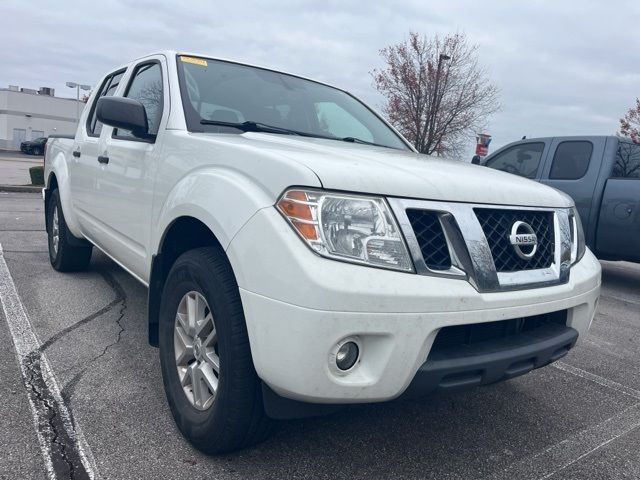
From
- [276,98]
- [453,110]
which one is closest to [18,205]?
[276,98]

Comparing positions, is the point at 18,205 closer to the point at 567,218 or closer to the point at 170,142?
the point at 170,142

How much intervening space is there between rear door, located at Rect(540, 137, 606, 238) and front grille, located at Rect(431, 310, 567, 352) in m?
4.64

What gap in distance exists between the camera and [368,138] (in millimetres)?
3746

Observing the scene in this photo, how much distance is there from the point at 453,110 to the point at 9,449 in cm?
2258

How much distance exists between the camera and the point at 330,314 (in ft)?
6.08

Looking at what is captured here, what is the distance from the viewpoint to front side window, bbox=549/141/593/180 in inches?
269

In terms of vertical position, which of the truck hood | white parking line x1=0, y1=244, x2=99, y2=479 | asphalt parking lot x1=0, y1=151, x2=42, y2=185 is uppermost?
the truck hood

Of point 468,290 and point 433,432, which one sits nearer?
point 468,290

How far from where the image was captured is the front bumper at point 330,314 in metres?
1.87

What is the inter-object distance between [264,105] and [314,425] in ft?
6.03

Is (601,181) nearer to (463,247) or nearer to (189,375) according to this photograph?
(463,247)

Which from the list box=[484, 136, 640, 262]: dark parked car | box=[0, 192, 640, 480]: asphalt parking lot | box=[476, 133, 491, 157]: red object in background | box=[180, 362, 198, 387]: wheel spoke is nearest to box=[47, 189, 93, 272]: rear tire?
box=[0, 192, 640, 480]: asphalt parking lot

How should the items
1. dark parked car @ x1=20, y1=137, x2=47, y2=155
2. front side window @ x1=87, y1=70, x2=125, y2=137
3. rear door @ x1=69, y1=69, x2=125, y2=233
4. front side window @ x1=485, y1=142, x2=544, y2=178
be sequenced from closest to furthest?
rear door @ x1=69, y1=69, x2=125, y2=233
front side window @ x1=87, y1=70, x2=125, y2=137
front side window @ x1=485, y1=142, x2=544, y2=178
dark parked car @ x1=20, y1=137, x2=47, y2=155

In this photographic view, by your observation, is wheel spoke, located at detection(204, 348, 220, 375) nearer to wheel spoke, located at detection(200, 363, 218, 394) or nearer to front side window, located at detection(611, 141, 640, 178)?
wheel spoke, located at detection(200, 363, 218, 394)
